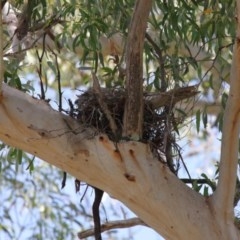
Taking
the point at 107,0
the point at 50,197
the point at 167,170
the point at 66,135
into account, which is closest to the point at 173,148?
the point at 167,170

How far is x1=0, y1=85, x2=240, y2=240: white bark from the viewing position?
2.94m

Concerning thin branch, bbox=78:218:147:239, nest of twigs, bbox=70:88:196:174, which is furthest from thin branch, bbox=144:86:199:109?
thin branch, bbox=78:218:147:239

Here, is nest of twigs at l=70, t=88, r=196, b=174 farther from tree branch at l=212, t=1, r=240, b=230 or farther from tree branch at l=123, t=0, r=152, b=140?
tree branch at l=212, t=1, r=240, b=230

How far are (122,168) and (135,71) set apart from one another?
33 cm

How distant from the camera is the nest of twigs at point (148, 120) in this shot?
122 inches

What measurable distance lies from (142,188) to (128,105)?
299mm

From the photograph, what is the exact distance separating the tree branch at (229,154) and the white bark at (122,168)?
0.11ft

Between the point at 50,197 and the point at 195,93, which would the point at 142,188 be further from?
the point at 50,197

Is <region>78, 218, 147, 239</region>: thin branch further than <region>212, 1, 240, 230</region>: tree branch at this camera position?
Yes

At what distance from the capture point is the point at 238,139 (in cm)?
293

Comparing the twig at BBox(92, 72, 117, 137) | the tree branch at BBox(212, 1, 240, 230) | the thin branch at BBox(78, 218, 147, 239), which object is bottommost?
the tree branch at BBox(212, 1, 240, 230)

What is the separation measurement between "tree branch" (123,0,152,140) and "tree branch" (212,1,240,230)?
304mm

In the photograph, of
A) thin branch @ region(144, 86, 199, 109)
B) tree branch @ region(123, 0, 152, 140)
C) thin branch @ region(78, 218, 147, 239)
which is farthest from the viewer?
thin branch @ region(78, 218, 147, 239)

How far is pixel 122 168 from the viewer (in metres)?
2.96
